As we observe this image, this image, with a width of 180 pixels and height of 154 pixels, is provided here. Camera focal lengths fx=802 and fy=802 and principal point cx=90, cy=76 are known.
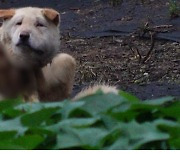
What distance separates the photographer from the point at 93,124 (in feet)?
12.2

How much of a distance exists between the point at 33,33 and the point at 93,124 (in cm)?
343

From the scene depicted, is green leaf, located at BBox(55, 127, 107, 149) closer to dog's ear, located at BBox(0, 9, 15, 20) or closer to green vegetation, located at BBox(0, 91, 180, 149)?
green vegetation, located at BBox(0, 91, 180, 149)

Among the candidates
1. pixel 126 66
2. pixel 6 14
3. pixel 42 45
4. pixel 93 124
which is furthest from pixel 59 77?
pixel 126 66

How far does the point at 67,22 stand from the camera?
15.8 meters

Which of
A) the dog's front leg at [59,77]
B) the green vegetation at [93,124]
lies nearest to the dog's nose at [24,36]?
the dog's front leg at [59,77]

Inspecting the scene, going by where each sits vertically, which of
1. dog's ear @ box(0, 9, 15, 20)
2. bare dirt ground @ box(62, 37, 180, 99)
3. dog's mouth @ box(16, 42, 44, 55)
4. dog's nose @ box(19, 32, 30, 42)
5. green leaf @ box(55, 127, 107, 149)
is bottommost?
bare dirt ground @ box(62, 37, 180, 99)

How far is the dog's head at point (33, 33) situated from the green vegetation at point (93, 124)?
2835mm

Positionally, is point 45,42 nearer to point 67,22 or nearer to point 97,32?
point 97,32

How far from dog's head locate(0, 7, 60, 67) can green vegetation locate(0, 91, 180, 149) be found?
2.83 metres

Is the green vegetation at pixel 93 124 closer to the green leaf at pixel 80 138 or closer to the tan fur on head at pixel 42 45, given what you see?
the green leaf at pixel 80 138

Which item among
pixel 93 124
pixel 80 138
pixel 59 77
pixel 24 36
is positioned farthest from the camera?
pixel 59 77

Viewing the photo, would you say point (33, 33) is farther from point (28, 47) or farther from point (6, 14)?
point (6, 14)

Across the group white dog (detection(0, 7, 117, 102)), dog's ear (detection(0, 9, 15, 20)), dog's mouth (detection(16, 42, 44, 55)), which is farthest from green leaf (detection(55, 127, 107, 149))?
dog's ear (detection(0, 9, 15, 20))

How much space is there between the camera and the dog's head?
697cm
